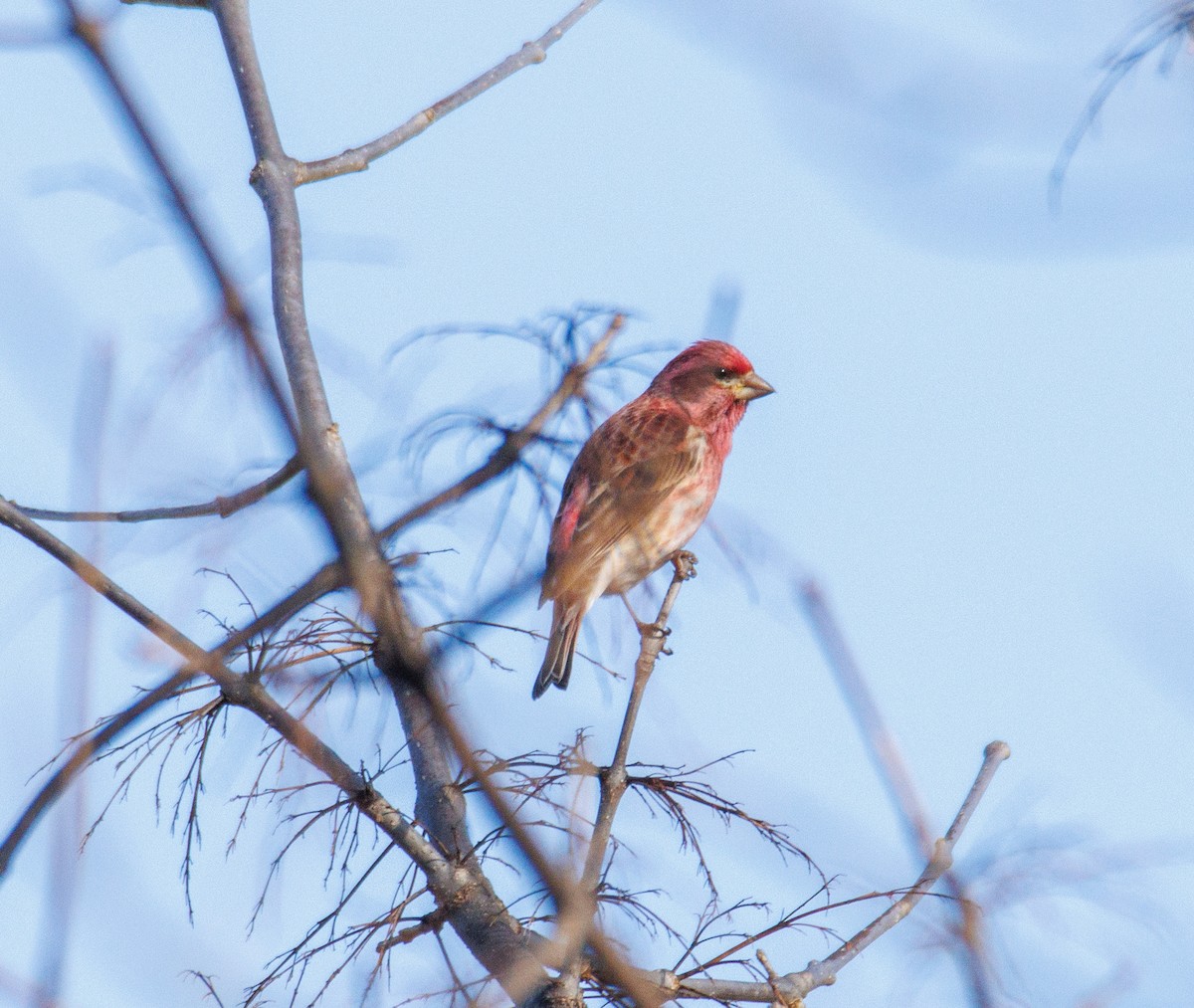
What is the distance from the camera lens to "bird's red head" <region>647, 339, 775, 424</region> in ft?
30.1

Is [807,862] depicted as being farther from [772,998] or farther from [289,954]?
[289,954]

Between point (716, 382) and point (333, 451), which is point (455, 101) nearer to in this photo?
point (333, 451)

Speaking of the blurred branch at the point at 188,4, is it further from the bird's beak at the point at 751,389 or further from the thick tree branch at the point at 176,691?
the bird's beak at the point at 751,389

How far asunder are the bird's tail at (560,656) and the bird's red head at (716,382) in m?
2.11

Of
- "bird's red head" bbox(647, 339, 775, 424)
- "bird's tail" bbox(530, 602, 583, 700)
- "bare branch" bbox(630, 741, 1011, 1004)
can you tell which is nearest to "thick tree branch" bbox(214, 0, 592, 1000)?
"bare branch" bbox(630, 741, 1011, 1004)

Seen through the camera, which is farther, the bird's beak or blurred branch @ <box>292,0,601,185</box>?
the bird's beak

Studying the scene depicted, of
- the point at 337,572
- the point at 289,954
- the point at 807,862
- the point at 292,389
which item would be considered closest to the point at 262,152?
the point at 292,389

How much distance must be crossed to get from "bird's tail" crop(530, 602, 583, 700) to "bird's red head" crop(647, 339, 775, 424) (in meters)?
2.11

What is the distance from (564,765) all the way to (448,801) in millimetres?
467

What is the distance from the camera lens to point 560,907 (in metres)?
1.47

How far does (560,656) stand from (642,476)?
1.37m

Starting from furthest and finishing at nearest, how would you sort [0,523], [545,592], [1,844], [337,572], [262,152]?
[545,592] → [262,152] → [0,523] → [1,844] → [337,572]

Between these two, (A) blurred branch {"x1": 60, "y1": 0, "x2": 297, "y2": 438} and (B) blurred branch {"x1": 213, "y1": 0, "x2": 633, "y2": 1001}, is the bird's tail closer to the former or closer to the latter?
(B) blurred branch {"x1": 213, "y1": 0, "x2": 633, "y2": 1001}

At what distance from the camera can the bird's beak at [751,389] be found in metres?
9.20
